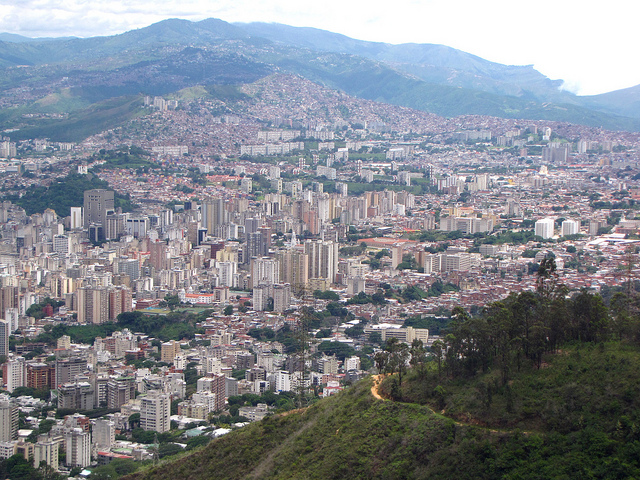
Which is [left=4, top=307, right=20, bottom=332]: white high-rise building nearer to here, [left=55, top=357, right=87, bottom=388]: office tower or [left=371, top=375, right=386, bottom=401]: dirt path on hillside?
[left=55, top=357, right=87, bottom=388]: office tower

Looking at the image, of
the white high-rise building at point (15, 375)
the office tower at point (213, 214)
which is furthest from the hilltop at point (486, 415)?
the office tower at point (213, 214)

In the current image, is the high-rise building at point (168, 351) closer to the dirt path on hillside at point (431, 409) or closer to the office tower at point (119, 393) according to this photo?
the office tower at point (119, 393)

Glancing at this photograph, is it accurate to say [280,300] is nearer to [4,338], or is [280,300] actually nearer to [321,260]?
[321,260]

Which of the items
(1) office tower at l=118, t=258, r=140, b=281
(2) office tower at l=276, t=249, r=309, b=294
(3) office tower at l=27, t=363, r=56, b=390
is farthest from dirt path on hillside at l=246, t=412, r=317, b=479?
(1) office tower at l=118, t=258, r=140, b=281

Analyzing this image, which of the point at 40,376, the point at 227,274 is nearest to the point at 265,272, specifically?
the point at 227,274

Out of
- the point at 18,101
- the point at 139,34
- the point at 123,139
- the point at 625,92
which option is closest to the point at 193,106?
the point at 123,139

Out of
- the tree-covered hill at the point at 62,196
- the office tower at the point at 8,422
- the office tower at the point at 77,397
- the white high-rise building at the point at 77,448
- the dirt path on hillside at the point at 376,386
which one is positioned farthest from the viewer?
the tree-covered hill at the point at 62,196
